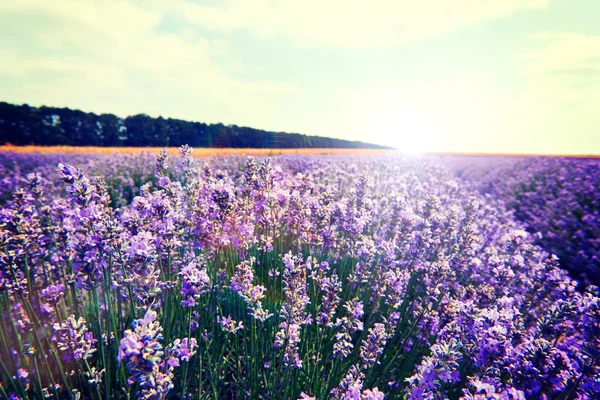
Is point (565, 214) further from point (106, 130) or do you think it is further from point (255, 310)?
point (106, 130)

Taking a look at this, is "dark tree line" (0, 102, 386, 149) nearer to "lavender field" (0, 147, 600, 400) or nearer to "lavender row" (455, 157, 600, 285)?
"lavender row" (455, 157, 600, 285)

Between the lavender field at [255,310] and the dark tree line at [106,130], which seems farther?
the dark tree line at [106,130]

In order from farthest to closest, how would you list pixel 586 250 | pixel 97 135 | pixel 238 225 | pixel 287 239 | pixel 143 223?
pixel 97 135, pixel 586 250, pixel 287 239, pixel 238 225, pixel 143 223

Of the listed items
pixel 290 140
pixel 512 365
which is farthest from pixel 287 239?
pixel 290 140

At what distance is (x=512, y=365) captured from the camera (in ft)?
6.04

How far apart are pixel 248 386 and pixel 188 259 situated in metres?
1.02

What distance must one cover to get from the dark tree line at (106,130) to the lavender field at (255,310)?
27.4 meters

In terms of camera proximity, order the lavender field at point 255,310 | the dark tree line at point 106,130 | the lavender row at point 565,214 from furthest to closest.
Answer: the dark tree line at point 106,130 → the lavender row at point 565,214 → the lavender field at point 255,310

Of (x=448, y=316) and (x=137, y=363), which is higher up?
(x=137, y=363)

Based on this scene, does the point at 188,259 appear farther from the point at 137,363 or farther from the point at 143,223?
the point at 137,363

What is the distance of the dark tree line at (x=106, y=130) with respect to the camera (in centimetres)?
3350

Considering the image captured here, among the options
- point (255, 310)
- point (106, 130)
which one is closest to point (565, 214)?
point (255, 310)

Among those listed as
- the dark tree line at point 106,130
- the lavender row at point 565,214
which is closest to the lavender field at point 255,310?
the lavender row at point 565,214

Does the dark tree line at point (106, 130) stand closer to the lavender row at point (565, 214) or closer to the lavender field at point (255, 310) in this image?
the lavender row at point (565, 214)
